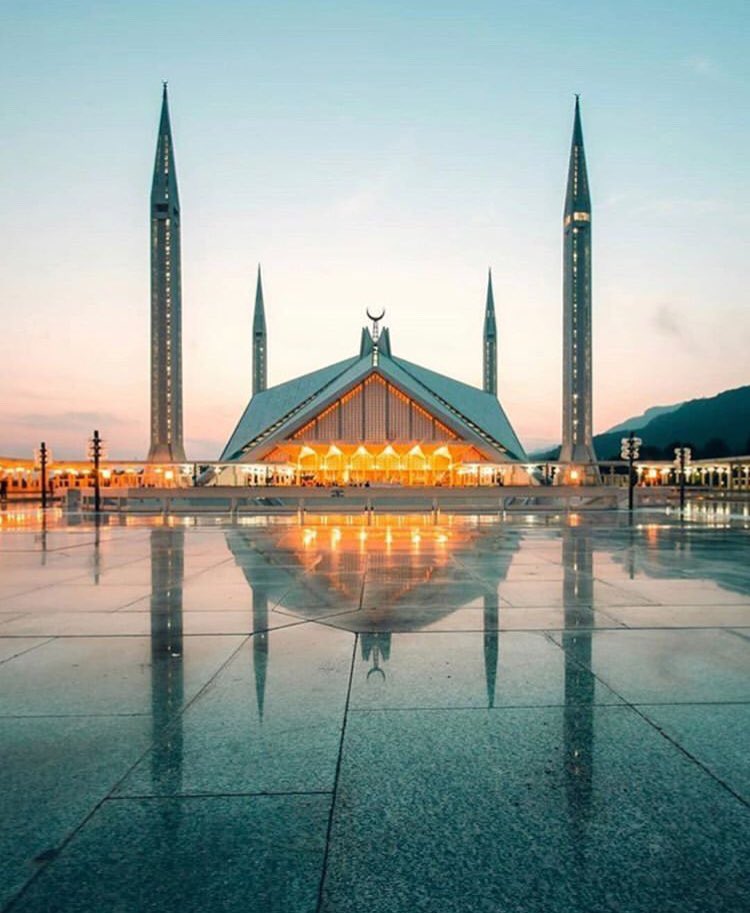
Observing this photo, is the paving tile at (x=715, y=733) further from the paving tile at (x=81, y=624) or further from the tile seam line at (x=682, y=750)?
the paving tile at (x=81, y=624)

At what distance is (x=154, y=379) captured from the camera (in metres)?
65.1

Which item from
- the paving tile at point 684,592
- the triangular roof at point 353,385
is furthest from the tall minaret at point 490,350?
the paving tile at point 684,592

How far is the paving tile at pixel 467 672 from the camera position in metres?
4.52

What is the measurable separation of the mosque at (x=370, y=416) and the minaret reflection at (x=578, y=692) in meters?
55.3

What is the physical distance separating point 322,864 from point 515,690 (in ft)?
7.86

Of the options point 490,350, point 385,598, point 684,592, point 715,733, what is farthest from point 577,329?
point 715,733

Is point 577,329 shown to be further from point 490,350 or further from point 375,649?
point 375,649

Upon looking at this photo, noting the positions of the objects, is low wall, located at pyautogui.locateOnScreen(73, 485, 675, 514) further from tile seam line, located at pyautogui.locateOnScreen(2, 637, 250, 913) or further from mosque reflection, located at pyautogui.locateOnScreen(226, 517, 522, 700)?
tile seam line, located at pyautogui.locateOnScreen(2, 637, 250, 913)

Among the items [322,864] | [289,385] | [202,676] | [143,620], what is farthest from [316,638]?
[289,385]

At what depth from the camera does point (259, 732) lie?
3.93 metres

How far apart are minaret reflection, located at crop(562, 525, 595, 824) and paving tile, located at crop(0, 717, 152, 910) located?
2218mm

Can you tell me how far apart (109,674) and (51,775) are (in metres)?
1.79

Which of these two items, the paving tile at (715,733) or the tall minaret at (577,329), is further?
the tall minaret at (577,329)

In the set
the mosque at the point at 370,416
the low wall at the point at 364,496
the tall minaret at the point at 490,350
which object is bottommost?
the low wall at the point at 364,496
